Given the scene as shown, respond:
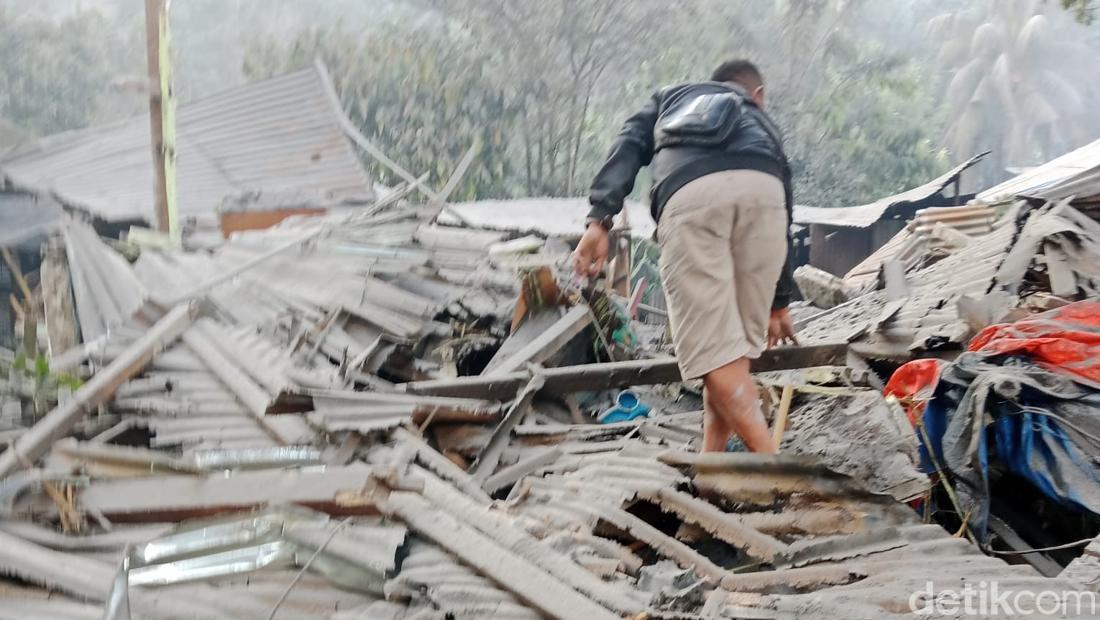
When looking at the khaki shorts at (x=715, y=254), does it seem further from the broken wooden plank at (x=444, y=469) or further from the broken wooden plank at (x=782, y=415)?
the broken wooden plank at (x=444, y=469)

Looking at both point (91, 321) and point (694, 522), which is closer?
point (694, 522)

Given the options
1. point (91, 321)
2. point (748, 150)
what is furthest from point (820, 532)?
point (91, 321)

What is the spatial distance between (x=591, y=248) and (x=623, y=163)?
1.20ft

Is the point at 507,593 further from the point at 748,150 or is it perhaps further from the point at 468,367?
the point at 468,367

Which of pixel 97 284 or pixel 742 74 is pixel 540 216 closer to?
pixel 97 284

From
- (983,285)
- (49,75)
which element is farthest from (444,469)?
(49,75)

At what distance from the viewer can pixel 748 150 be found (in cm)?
275

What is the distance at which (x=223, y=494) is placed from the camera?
221cm

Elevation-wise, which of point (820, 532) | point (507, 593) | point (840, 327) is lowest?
point (840, 327)

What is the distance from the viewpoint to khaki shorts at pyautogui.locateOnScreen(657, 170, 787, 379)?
267 centimetres

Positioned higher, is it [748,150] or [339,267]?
[748,150]

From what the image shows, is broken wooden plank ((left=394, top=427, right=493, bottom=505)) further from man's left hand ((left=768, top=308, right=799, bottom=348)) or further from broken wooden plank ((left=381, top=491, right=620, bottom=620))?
man's left hand ((left=768, top=308, right=799, bottom=348))

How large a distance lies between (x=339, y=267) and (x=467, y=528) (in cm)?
312

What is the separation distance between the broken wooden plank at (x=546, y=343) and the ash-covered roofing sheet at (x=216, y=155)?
20.7ft
